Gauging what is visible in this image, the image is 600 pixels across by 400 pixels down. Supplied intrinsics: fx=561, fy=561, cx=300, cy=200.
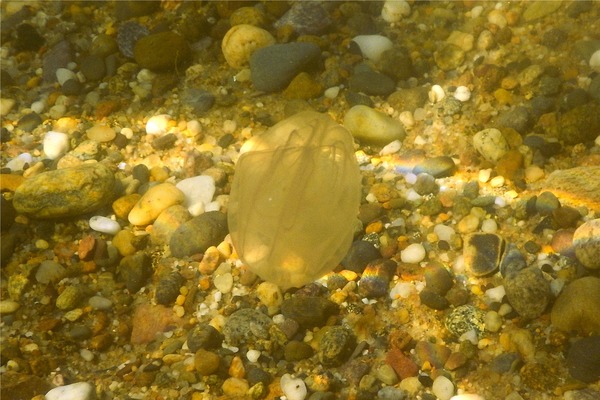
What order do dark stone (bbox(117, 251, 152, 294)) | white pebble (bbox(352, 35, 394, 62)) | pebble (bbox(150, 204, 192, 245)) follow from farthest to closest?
white pebble (bbox(352, 35, 394, 62))
pebble (bbox(150, 204, 192, 245))
dark stone (bbox(117, 251, 152, 294))

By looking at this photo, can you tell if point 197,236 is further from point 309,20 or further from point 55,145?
point 309,20

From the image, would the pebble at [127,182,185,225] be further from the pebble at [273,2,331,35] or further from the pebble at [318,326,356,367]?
the pebble at [273,2,331,35]

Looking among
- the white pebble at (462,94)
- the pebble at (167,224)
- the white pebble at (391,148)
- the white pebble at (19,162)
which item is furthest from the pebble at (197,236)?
the white pebble at (462,94)

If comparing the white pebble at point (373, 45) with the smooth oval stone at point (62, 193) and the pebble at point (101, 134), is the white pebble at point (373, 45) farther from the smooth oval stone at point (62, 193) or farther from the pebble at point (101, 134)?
the smooth oval stone at point (62, 193)

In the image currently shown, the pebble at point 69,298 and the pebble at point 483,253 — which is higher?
the pebble at point 483,253

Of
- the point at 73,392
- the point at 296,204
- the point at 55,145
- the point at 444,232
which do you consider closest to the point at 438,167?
the point at 444,232

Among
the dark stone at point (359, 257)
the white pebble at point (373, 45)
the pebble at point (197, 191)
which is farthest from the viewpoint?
the white pebble at point (373, 45)

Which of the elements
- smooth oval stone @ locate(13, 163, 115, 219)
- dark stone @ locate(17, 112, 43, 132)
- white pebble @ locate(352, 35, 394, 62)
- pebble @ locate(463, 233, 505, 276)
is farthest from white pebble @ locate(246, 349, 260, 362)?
dark stone @ locate(17, 112, 43, 132)
